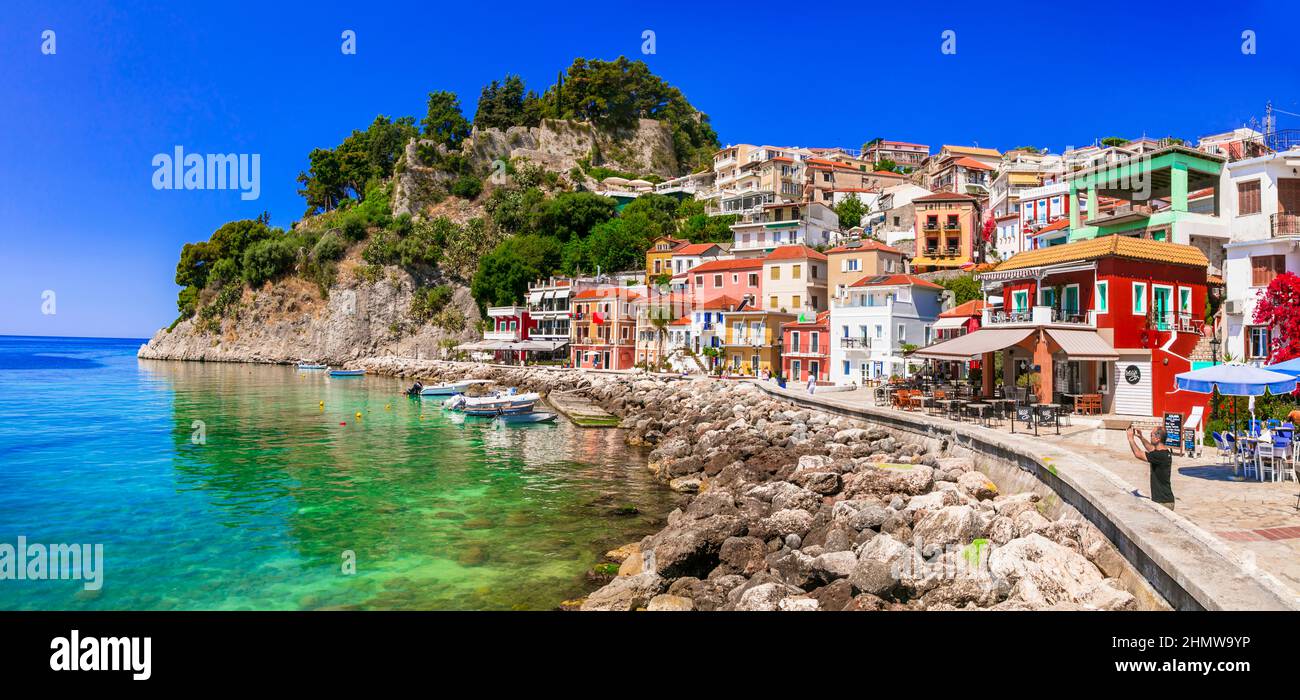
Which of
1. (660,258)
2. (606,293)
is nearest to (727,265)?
(606,293)

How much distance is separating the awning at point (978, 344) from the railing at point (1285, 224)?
383 inches

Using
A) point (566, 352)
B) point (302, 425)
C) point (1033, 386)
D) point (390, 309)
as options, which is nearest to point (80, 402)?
point (302, 425)

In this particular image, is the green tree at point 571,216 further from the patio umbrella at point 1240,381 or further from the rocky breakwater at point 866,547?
the patio umbrella at point 1240,381

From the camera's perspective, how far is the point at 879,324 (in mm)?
41375

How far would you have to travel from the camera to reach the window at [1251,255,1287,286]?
23.2 m

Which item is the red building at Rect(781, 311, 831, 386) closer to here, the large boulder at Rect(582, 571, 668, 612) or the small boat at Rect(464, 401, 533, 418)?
the small boat at Rect(464, 401, 533, 418)

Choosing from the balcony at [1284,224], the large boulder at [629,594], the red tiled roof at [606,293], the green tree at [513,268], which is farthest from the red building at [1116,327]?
the green tree at [513,268]

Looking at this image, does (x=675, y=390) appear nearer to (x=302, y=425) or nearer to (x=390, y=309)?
(x=302, y=425)

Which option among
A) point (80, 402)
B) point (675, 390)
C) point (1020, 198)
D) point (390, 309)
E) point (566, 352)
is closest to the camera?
point (675, 390)

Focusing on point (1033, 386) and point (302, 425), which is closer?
point (1033, 386)

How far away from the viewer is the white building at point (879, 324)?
4100cm

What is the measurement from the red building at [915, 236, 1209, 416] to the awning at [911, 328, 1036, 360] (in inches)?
1.9
